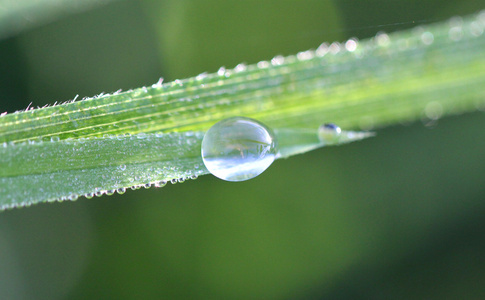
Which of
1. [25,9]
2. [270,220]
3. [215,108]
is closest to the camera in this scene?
[215,108]

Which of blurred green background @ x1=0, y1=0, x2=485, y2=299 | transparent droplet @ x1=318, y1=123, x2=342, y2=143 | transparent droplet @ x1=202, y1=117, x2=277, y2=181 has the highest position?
blurred green background @ x1=0, y1=0, x2=485, y2=299

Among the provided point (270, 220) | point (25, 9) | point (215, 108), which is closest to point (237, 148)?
point (215, 108)

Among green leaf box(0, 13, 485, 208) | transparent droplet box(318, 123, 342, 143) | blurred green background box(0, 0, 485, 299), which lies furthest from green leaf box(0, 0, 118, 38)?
transparent droplet box(318, 123, 342, 143)

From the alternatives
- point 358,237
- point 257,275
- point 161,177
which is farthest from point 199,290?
point 161,177

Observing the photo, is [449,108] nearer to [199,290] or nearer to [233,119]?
[233,119]

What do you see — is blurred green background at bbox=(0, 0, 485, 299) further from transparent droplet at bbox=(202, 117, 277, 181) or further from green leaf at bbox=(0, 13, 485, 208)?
transparent droplet at bbox=(202, 117, 277, 181)

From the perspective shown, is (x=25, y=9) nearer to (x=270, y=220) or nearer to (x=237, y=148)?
(x=237, y=148)
